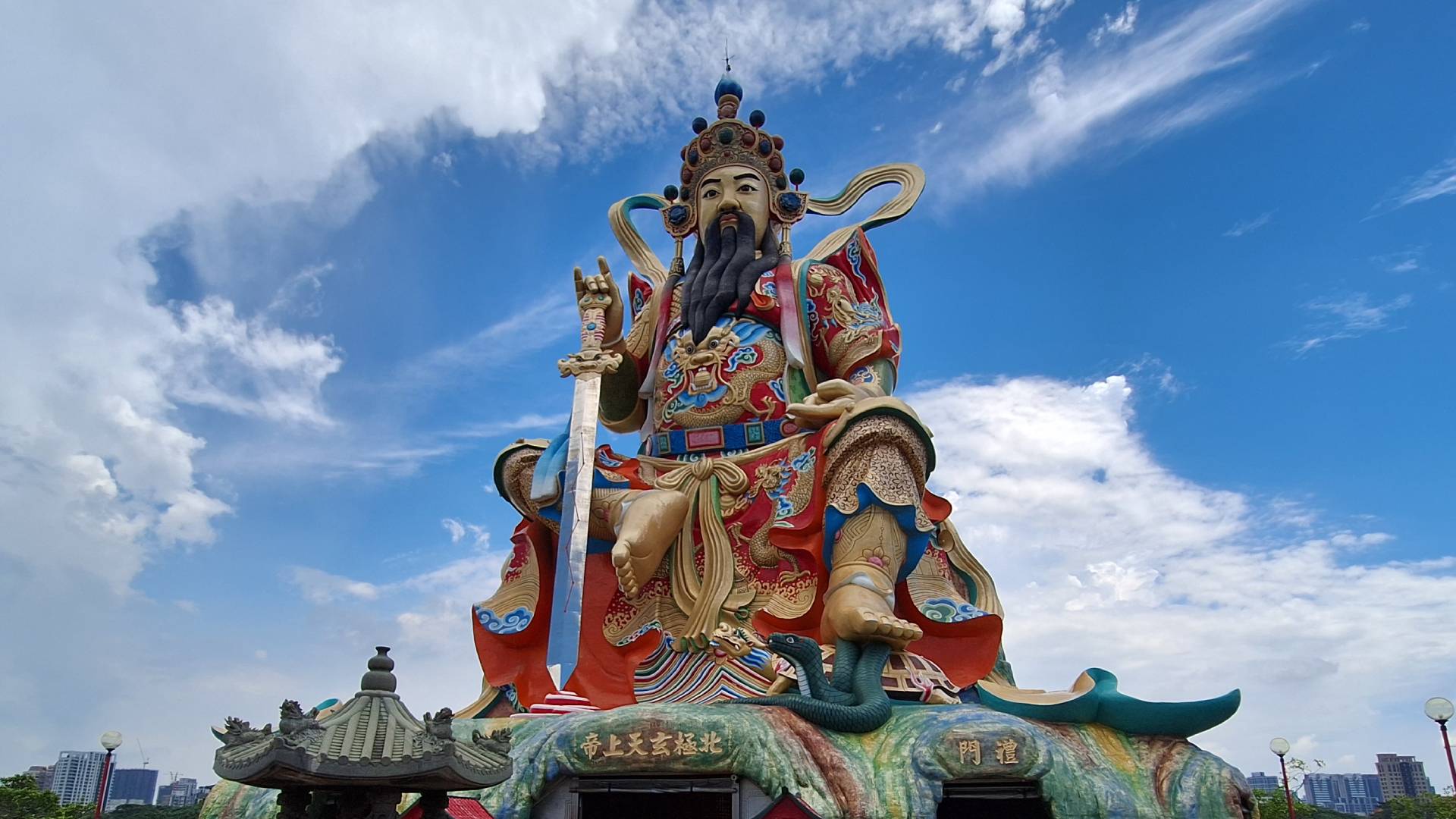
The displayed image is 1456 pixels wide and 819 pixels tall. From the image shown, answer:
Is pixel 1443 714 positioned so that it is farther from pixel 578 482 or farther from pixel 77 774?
pixel 77 774

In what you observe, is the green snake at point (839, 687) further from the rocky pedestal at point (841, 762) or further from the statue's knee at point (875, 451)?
the statue's knee at point (875, 451)

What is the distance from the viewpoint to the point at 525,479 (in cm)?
682

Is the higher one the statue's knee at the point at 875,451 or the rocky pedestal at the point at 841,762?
the statue's knee at the point at 875,451

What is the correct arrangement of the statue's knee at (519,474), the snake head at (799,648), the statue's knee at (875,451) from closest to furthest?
the snake head at (799,648) → the statue's knee at (875,451) → the statue's knee at (519,474)

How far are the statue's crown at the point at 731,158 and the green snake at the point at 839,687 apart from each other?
146 inches

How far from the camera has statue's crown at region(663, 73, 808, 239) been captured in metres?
7.96

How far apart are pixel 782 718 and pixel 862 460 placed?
172 centimetres

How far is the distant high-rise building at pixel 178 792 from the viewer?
41438mm

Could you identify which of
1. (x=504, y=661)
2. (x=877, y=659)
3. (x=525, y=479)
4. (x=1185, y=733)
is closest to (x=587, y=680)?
(x=504, y=661)

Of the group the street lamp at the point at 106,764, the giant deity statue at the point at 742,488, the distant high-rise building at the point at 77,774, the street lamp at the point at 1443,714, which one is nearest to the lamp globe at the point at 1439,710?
the street lamp at the point at 1443,714

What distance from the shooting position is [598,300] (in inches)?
280

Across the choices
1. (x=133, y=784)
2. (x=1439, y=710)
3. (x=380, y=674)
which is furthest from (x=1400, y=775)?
(x=133, y=784)

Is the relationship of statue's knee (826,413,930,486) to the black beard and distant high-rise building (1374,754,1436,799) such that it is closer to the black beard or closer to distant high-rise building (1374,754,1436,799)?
the black beard

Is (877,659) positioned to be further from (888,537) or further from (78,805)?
(78,805)
